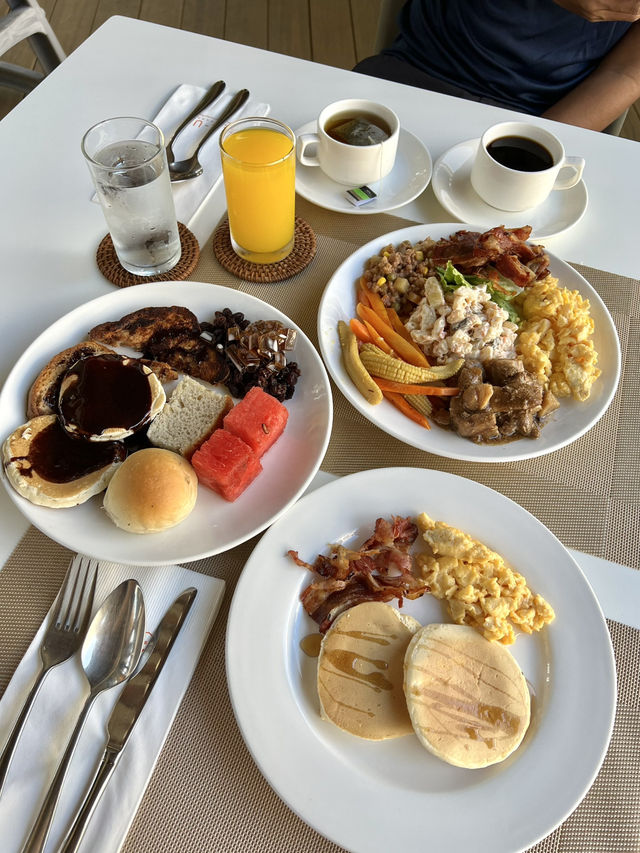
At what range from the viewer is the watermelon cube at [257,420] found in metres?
1.17

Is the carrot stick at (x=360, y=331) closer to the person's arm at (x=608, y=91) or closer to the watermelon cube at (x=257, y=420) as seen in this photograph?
the watermelon cube at (x=257, y=420)

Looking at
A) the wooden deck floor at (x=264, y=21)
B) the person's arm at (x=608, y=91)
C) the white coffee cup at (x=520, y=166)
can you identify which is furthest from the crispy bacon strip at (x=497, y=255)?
the wooden deck floor at (x=264, y=21)

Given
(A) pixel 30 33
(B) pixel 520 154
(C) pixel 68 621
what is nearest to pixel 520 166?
(B) pixel 520 154

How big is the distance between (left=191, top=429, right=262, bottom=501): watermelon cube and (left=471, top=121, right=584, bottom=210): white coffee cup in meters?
1.07

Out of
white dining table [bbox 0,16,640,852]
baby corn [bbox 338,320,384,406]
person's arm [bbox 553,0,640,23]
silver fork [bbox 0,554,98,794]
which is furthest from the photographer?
person's arm [bbox 553,0,640,23]

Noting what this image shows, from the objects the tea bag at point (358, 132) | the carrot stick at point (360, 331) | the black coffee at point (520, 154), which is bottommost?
the carrot stick at point (360, 331)

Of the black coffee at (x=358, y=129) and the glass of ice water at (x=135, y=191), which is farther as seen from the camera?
the black coffee at (x=358, y=129)

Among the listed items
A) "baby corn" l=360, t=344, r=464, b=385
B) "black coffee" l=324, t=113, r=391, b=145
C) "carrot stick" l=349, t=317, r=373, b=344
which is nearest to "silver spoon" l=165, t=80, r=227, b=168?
"black coffee" l=324, t=113, r=391, b=145

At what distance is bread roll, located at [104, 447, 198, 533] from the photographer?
3.40 feet

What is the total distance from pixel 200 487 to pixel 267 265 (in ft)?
2.37

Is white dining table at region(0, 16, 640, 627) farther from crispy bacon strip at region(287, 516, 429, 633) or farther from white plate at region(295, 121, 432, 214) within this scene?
crispy bacon strip at region(287, 516, 429, 633)

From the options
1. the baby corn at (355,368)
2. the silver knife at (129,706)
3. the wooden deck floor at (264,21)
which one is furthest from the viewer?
the wooden deck floor at (264,21)

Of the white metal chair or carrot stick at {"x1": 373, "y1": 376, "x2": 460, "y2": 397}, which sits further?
the white metal chair

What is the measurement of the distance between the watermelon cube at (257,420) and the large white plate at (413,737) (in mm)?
163
